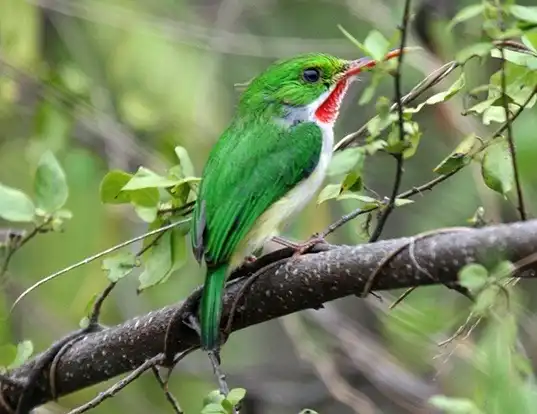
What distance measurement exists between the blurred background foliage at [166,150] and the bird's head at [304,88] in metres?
0.79

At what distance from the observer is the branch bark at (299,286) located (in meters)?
1.54

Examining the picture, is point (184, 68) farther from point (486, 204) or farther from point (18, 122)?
point (486, 204)

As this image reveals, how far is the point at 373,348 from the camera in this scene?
4246 millimetres

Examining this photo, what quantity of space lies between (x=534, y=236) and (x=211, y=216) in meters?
0.91

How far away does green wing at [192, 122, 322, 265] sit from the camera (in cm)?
224

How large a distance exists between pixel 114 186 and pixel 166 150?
0.84 m

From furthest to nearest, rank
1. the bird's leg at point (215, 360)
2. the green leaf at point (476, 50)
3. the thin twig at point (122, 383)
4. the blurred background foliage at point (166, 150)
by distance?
the blurred background foliage at point (166, 150), the thin twig at point (122, 383), the bird's leg at point (215, 360), the green leaf at point (476, 50)

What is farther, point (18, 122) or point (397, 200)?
point (18, 122)

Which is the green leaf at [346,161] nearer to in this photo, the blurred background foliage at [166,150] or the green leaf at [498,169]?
the green leaf at [498,169]

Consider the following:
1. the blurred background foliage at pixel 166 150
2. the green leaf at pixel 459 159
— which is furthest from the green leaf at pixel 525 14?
the blurred background foliage at pixel 166 150

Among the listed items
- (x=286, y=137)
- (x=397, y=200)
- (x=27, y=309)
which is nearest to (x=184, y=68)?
(x=27, y=309)

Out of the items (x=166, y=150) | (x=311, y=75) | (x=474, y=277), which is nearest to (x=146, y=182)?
(x=311, y=75)

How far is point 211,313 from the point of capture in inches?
79.6

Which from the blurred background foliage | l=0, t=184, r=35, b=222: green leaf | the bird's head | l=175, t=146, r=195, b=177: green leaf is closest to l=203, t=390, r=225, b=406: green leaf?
l=175, t=146, r=195, b=177: green leaf
